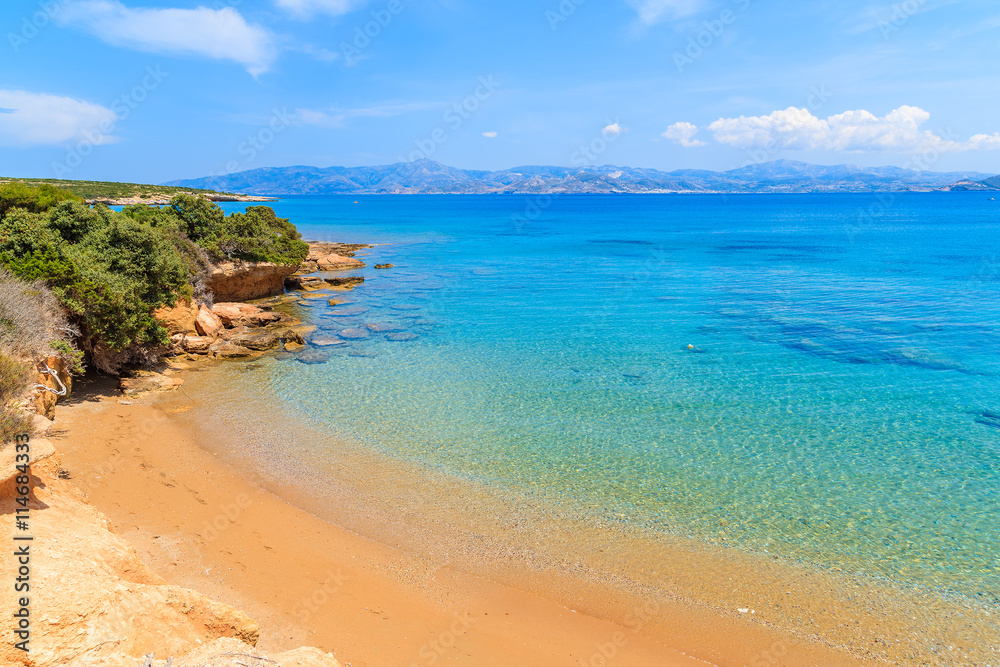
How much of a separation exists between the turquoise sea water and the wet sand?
135 cm

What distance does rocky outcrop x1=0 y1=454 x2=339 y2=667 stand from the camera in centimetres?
546

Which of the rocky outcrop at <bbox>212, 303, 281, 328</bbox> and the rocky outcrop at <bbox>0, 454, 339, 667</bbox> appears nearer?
the rocky outcrop at <bbox>0, 454, 339, 667</bbox>

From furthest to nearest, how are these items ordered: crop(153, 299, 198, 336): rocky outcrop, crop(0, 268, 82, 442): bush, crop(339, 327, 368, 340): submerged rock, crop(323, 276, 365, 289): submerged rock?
1. crop(323, 276, 365, 289): submerged rock
2. crop(339, 327, 368, 340): submerged rock
3. crop(153, 299, 198, 336): rocky outcrop
4. crop(0, 268, 82, 442): bush

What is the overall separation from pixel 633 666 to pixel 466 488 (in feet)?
18.6

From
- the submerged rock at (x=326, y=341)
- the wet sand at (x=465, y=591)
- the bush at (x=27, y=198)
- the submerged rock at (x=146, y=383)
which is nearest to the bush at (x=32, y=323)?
the submerged rock at (x=146, y=383)

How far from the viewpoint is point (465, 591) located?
9.66 meters

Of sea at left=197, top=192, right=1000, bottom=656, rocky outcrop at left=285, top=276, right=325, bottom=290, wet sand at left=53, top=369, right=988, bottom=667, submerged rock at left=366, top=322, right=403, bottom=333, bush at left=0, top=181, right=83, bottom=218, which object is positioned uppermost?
bush at left=0, top=181, right=83, bottom=218

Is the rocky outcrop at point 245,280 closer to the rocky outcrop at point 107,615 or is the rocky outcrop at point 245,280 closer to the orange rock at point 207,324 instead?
the orange rock at point 207,324

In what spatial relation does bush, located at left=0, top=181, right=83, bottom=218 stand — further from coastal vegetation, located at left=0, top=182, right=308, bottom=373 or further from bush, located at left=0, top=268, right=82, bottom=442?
bush, located at left=0, top=268, right=82, bottom=442

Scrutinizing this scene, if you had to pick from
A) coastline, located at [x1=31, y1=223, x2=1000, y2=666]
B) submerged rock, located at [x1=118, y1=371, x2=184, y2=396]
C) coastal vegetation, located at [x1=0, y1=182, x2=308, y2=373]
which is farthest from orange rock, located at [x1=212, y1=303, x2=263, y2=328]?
coastline, located at [x1=31, y1=223, x2=1000, y2=666]

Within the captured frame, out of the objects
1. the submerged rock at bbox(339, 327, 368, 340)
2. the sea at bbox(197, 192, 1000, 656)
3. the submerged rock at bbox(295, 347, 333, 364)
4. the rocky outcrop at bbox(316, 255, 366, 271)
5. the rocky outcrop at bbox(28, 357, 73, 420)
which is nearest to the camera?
the sea at bbox(197, 192, 1000, 656)

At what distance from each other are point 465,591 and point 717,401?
11.2 meters

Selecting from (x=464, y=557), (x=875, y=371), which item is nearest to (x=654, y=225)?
(x=875, y=371)

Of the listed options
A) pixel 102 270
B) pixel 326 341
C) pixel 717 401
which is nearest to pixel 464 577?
pixel 717 401
